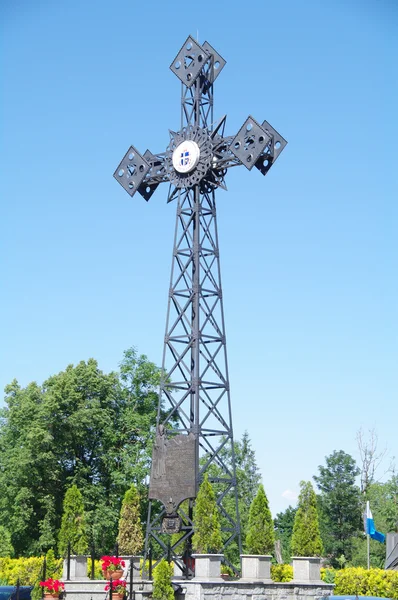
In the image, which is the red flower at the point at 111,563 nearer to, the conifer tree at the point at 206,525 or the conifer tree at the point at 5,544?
the conifer tree at the point at 206,525

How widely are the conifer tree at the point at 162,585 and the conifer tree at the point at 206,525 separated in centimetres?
183

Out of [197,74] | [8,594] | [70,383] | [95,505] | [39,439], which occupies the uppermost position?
[197,74]

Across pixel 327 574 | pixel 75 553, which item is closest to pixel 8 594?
pixel 75 553

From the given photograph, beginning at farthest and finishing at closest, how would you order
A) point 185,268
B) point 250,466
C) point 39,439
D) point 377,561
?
point 250,466 < point 377,561 < point 39,439 < point 185,268

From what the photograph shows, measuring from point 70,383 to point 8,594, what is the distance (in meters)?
17.8

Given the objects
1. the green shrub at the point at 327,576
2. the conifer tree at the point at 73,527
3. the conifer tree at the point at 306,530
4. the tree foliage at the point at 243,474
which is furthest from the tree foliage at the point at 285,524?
the conifer tree at the point at 306,530

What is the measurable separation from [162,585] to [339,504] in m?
30.2

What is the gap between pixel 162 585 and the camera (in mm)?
20641

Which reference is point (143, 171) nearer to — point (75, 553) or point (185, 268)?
point (185, 268)

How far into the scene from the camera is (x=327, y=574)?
29953mm

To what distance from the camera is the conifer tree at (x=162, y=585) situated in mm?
20578

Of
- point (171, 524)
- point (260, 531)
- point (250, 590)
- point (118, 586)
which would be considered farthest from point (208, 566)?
point (171, 524)

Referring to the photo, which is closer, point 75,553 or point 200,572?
point 200,572

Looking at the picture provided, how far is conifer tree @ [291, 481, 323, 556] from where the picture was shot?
22.7m
